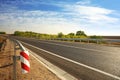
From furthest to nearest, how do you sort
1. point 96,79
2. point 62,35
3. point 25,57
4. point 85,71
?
1. point 62,35
2. point 85,71
3. point 96,79
4. point 25,57

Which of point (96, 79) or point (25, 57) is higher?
point (25, 57)

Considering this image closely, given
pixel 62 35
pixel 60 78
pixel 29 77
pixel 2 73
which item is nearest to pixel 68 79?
pixel 60 78

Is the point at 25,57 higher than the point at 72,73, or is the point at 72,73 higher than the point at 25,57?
the point at 25,57

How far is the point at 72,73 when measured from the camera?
8461mm

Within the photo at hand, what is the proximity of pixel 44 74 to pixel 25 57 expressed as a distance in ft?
7.49

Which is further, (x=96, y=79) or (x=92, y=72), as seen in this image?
(x=92, y=72)

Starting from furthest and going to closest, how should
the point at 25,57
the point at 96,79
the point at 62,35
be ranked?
1. the point at 62,35
2. the point at 96,79
3. the point at 25,57

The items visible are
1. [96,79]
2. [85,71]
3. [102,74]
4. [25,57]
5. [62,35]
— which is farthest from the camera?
[62,35]

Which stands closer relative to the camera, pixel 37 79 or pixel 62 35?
pixel 37 79

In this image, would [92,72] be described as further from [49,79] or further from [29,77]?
[29,77]

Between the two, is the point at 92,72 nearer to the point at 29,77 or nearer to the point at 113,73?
the point at 113,73

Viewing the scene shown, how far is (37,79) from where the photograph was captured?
7648mm

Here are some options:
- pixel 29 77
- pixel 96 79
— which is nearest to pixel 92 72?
pixel 96 79

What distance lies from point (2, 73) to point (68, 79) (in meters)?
3.02
